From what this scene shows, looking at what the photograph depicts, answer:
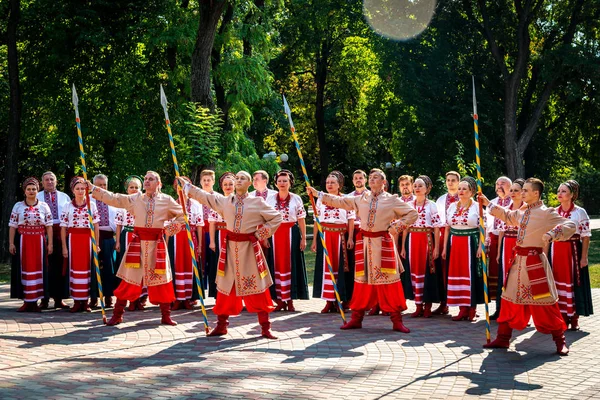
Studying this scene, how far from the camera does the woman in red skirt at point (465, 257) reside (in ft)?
38.5

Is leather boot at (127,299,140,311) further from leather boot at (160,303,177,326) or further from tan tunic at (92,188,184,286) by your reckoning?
tan tunic at (92,188,184,286)

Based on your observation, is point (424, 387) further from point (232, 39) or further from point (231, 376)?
point (232, 39)

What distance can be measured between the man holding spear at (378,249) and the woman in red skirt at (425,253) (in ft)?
4.82

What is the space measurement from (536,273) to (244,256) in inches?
135

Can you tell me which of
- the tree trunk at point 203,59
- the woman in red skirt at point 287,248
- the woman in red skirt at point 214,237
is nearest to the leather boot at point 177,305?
the woman in red skirt at point 214,237

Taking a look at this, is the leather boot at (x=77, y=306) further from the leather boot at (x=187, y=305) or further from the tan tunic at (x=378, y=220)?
the tan tunic at (x=378, y=220)

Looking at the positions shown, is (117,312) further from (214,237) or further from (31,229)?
(31,229)

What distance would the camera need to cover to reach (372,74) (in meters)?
42.3

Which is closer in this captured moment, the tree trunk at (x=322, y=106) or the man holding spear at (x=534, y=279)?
the man holding spear at (x=534, y=279)

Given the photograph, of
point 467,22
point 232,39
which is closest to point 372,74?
point 467,22

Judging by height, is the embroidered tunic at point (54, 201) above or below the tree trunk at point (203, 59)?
below

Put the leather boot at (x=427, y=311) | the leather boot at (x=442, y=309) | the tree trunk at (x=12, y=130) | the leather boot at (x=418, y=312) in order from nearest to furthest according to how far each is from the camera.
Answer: the leather boot at (x=427, y=311) < the leather boot at (x=418, y=312) < the leather boot at (x=442, y=309) < the tree trunk at (x=12, y=130)

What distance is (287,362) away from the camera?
867cm

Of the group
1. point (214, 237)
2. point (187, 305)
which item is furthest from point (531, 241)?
point (187, 305)
